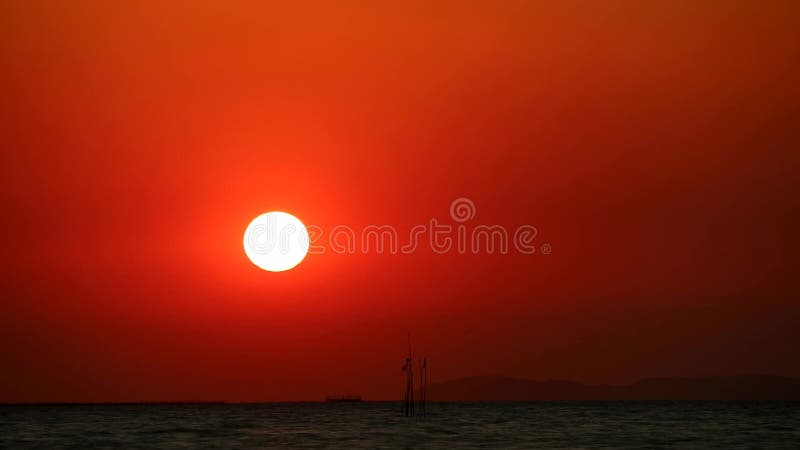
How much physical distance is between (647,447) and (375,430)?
109ft

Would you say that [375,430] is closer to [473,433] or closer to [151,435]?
[473,433]

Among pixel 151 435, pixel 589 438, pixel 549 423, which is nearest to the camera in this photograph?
pixel 589 438

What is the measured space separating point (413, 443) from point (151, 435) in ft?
98.3

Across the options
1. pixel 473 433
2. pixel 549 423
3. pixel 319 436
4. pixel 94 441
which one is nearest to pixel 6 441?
pixel 94 441

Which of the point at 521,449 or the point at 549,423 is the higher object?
the point at 549,423

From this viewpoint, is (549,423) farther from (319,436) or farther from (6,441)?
(6,441)

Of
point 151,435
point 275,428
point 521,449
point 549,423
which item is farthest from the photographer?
point 549,423

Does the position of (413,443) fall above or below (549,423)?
below

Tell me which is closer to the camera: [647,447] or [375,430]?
[647,447]

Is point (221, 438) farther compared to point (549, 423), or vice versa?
point (549, 423)

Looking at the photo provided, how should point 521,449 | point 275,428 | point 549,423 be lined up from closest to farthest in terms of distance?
1. point 521,449
2. point 275,428
3. point 549,423

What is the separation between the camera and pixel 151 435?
102562 mm

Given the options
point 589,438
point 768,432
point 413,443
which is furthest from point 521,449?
point 768,432

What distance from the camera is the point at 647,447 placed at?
83.1 meters
